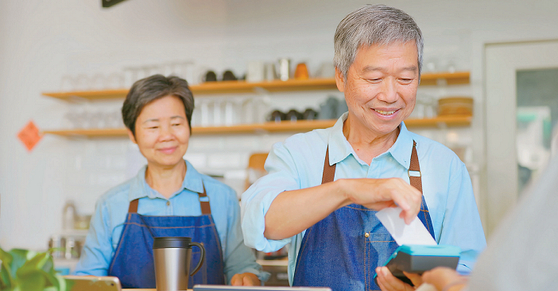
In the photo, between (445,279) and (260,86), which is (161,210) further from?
(260,86)

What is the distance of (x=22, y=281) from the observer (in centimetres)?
95

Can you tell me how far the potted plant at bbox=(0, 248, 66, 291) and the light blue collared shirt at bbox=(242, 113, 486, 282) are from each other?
1.61 ft

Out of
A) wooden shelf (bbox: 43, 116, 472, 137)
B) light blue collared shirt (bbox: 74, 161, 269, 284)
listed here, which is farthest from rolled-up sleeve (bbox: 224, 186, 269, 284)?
wooden shelf (bbox: 43, 116, 472, 137)

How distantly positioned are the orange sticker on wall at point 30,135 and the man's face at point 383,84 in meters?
4.27

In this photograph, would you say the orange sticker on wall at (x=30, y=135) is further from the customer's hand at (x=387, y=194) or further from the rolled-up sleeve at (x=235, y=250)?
the customer's hand at (x=387, y=194)

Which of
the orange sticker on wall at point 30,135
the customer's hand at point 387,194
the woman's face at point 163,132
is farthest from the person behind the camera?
the orange sticker on wall at point 30,135

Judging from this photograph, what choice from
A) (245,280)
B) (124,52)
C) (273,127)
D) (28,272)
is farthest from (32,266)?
(124,52)

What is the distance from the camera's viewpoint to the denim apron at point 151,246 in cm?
193

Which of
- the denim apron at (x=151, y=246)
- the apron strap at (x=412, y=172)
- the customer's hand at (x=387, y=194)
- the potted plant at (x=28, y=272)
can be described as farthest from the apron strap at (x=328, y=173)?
the potted plant at (x=28, y=272)

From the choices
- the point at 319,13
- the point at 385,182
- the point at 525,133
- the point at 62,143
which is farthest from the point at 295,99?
the point at 385,182

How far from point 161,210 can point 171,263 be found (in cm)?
69

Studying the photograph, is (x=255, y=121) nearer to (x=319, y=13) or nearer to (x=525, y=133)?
(x=319, y=13)

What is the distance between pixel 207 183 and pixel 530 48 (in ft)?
9.89

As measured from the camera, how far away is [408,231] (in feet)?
3.67
